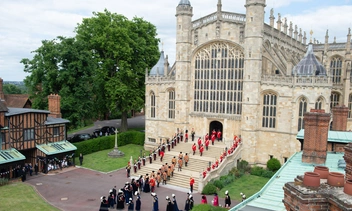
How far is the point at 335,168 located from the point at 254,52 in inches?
678

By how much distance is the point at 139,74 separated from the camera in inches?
1602

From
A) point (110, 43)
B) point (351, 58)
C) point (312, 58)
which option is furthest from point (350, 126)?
point (110, 43)

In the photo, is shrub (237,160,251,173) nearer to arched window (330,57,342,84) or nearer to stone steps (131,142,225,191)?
stone steps (131,142,225,191)

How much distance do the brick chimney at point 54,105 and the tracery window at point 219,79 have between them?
1446 centimetres

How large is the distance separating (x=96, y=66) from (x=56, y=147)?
11.3 meters

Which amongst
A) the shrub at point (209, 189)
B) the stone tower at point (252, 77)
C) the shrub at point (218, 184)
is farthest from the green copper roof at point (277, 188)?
the stone tower at point (252, 77)

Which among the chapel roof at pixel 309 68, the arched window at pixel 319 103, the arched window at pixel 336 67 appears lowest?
the arched window at pixel 319 103

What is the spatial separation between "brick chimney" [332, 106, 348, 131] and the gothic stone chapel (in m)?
6.96

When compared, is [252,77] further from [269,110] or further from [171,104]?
[171,104]

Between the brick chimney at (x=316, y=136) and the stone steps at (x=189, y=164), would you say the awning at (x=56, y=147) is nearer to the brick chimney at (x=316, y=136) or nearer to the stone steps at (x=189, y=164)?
the stone steps at (x=189, y=164)

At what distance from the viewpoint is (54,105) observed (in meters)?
30.9

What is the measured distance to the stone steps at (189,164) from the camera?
25.8 metres

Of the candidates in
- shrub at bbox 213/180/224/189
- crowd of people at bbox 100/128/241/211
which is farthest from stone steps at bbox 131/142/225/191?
shrub at bbox 213/180/224/189

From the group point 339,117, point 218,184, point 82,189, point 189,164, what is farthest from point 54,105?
point 339,117
